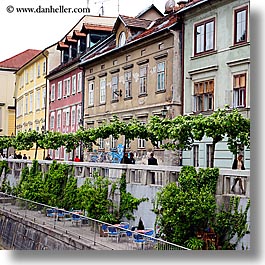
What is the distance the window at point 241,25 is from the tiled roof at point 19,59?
2556 mm

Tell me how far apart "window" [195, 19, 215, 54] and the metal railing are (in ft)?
7.74

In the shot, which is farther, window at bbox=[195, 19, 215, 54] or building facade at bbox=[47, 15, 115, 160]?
building facade at bbox=[47, 15, 115, 160]

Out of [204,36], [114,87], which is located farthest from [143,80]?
[204,36]

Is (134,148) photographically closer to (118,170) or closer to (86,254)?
(118,170)

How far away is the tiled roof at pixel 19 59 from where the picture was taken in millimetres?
8742

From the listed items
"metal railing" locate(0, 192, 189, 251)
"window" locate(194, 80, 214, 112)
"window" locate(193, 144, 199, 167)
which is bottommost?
"metal railing" locate(0, 192, 189, 251)

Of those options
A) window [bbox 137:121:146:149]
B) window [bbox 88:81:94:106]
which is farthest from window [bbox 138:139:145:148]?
window [bbox 88:81:94:106]

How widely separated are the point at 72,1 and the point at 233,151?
255 centimetres

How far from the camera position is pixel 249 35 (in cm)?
791

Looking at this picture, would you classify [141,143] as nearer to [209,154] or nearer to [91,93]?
[209,154]

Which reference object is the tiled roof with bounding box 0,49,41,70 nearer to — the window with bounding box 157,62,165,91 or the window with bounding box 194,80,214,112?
the window with bounding box 157,62,165,91

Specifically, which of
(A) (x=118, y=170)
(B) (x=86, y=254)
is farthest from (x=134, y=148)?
(B) (x=86, y=254)

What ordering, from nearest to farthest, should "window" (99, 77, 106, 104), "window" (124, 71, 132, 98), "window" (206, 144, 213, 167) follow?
"window" (206, 144, 213, 167) → "window" (124, 71, 132, 98) → "window" (99, 77, 106, 104)

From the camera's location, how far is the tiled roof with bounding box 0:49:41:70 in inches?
344
